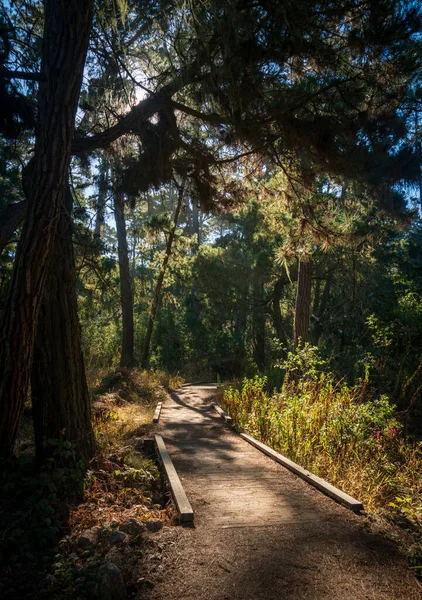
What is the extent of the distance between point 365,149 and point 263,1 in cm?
257

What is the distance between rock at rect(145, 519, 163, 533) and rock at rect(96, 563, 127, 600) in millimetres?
790

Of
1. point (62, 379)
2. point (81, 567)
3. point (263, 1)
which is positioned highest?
point (263, 1)

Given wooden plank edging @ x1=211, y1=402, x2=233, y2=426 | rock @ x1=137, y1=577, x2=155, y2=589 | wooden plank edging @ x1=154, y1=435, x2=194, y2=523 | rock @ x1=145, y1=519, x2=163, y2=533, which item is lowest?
rock @ x1=137, y1=577, x2=155, y2=589

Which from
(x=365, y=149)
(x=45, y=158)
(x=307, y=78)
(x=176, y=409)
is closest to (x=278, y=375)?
(x=176, y=409)

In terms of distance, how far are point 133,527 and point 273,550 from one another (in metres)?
1.16

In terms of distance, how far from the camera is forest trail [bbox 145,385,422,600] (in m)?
2.68

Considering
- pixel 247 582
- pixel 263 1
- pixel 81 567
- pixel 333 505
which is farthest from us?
pixel 263 1

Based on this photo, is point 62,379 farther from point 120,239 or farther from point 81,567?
point 120,239

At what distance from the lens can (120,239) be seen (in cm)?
1769

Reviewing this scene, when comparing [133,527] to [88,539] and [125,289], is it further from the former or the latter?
[125,289]

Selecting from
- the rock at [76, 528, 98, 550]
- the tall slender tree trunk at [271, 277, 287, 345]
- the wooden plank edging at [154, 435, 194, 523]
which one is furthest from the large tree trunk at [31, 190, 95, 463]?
the tall slender tree trunk at [271, 277, 287, 345]

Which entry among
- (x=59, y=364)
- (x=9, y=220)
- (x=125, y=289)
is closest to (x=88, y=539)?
(x=59, y=364)

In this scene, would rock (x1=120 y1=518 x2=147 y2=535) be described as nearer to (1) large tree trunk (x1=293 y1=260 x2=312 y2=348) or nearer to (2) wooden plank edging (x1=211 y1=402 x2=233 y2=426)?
(2) wooden plank edging (x1=211 y1=402 x2=233 y2=426)

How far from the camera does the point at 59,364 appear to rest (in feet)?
16.2
